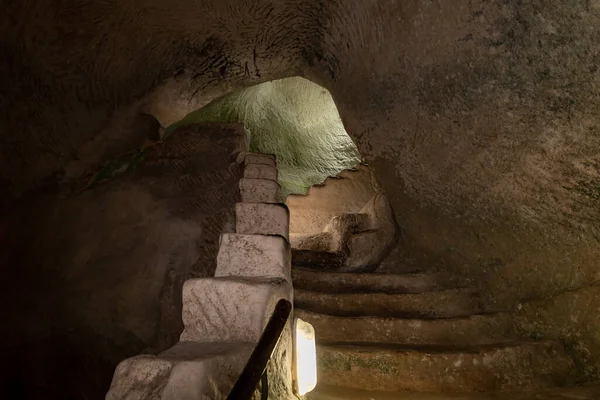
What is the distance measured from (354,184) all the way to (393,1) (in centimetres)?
312

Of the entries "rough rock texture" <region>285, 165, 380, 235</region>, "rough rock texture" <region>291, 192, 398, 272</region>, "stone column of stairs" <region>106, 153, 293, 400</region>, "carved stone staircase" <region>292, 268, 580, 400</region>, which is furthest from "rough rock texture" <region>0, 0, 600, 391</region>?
"stone column of stairs" <region>106, 153, 293, 400</region>

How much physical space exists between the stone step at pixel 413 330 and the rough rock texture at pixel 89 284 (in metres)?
1.73

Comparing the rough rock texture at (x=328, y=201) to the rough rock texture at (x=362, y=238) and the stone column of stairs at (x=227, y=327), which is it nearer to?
the rough rock texture at (x=362, y=238)

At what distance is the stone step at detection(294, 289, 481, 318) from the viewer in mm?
3102

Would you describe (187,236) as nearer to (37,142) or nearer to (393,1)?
(37,142)

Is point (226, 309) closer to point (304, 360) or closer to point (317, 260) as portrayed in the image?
point (304, 360)

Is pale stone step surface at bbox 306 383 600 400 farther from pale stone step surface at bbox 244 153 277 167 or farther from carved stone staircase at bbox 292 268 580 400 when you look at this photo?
pale stone step surface at bbox 244 153 277 167

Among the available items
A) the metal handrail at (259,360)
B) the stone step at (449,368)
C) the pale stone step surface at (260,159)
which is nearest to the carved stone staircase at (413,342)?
the stone step at (449,368)

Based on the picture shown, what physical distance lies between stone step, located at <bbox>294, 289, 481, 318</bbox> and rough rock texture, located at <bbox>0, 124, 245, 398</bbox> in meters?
1.46

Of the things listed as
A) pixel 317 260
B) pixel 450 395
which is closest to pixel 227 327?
pixel 450 395

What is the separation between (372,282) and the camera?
351cm

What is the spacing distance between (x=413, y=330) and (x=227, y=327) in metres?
1.62

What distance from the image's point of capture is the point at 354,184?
19.4ft

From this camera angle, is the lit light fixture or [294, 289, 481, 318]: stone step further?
[294, 289, 481, 318]: stone step
